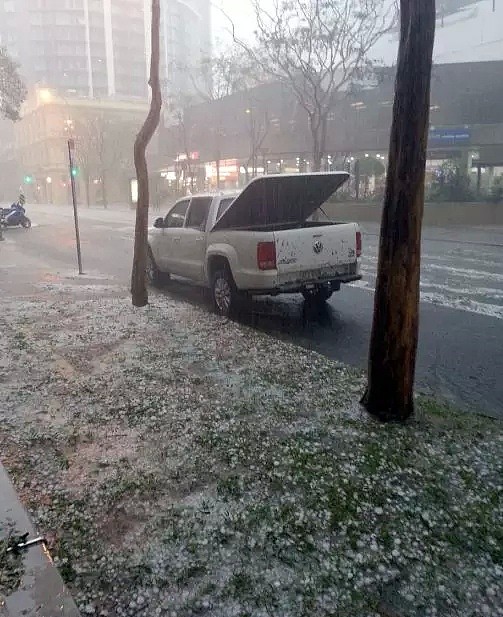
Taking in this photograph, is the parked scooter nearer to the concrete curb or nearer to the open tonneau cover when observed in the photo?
the open tonneau cover

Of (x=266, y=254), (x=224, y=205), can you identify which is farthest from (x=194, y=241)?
(x=266, y=254)

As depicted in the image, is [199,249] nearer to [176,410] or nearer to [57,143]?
[176,410]

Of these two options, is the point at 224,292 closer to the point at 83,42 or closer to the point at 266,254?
the point at 266,254

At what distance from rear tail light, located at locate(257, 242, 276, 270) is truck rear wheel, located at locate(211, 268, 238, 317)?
895 millimetres

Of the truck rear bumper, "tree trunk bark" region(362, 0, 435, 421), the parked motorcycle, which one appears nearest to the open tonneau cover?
the truck rear bumper

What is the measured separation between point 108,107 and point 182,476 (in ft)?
278

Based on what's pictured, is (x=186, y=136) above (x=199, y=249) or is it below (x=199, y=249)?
above

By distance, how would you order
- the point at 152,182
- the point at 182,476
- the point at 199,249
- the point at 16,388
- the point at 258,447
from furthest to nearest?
the point at 152,182 < the point at 199,249 < the point at 16,388 < the point at 258,447 < the point at 182,476

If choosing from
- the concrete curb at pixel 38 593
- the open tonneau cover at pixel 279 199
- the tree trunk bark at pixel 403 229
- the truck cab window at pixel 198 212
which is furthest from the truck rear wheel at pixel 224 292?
the concrete curb at pixel 38 593

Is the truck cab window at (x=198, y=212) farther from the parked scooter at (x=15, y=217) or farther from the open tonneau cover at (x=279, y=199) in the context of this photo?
the parked scooter at (x=15, y=217)

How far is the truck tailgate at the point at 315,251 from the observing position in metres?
7.84

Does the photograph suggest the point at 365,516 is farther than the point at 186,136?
No

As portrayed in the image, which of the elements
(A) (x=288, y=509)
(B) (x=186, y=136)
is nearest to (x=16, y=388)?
(A) (x=288, y=509)

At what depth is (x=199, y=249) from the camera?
9.41m
